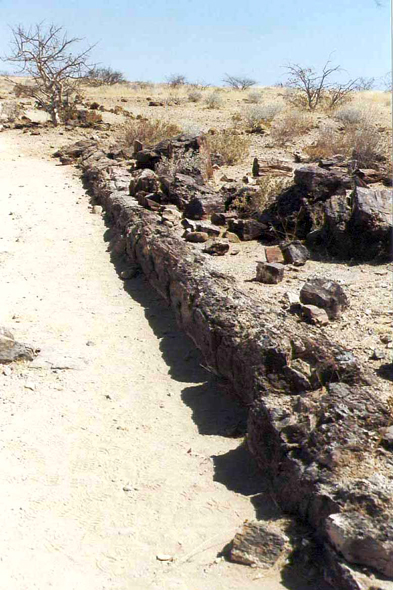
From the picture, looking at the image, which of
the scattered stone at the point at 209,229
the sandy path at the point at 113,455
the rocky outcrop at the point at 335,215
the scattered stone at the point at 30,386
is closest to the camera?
the sandy path at the point at 113,455

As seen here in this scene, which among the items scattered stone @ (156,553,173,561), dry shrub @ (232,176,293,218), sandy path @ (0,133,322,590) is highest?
dry shrub @ (232,176,293,218)

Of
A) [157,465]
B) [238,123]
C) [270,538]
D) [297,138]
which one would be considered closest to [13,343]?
[157,465]

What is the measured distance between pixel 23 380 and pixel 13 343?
0.53 meters

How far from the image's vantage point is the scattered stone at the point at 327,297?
253 inches

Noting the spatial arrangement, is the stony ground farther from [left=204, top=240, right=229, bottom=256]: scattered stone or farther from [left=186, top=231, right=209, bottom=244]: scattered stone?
[left=186, top=231, right=209, bottom=244]: scattered stone

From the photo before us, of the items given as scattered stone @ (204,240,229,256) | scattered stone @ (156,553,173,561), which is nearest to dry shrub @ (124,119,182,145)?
scattered stone @ (204,240,229,256)

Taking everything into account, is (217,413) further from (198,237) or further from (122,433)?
(198,237)

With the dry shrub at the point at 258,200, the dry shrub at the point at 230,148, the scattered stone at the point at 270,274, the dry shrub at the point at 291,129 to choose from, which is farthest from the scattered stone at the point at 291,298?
the dry shrub at the point at 291,129

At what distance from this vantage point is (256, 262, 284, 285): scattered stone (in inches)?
303

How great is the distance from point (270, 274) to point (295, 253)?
76cm

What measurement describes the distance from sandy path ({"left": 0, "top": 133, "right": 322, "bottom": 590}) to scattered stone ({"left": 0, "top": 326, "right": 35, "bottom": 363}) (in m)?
0.14

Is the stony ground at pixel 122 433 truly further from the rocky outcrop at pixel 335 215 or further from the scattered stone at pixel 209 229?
the scattered stone at pixel 209 229

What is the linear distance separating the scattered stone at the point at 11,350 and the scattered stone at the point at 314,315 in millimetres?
2653

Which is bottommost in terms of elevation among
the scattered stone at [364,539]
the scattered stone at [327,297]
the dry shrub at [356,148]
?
the scattered stone at [364,539]
